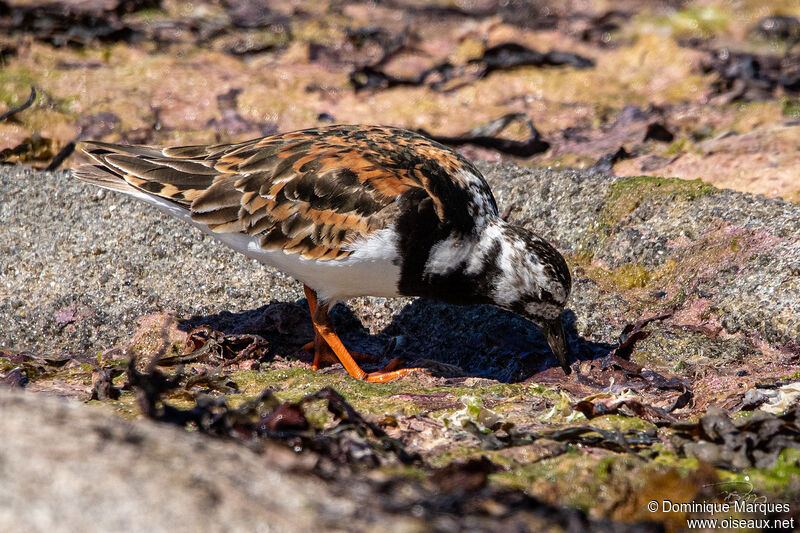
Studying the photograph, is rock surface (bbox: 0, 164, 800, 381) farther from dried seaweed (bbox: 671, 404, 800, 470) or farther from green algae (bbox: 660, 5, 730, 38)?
green algae (bbox: 660, 5, 730, 38)

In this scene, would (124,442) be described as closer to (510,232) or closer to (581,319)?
(510,232)

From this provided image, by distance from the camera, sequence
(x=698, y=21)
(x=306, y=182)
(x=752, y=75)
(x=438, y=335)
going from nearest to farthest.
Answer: (x=306, y=182) → (x=438, y=335) → (x=752, y=75) → (x=698, y=21)

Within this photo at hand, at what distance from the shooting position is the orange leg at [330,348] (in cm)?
466

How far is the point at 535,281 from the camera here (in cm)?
450

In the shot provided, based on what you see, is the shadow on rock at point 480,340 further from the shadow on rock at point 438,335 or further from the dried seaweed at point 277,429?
the dried seaweed at point 277,429

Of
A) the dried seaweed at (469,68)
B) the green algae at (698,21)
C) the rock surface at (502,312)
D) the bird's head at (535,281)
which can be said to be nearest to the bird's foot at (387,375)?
the rock surface at (502,312)

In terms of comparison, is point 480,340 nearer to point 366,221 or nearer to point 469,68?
point 366,221

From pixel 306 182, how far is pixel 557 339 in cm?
169

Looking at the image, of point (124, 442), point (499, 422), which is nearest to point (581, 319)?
point (499, 422)

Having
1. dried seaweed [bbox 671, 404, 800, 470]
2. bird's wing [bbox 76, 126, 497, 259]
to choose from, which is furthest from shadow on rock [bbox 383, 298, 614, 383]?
dried seaweed [bbox 671, 404, 800, 470]

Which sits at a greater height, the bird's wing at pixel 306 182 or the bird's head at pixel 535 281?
the bird's wing at pixel 306 182

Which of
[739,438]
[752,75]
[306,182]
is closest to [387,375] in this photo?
[306,182]

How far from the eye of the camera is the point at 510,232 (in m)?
4.61

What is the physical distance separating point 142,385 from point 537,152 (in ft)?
17.1
